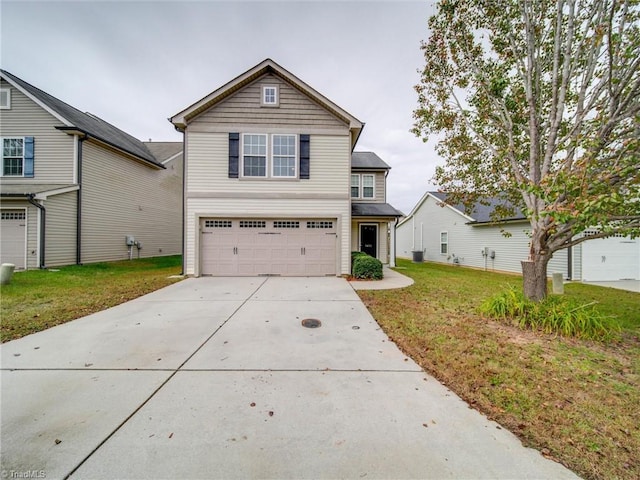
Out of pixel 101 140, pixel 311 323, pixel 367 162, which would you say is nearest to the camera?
pixel 311 323

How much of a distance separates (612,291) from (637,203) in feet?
21.8

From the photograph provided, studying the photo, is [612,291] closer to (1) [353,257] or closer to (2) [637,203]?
(2) [637,203]

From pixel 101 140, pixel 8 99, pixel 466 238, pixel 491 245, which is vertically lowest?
pixel 491 245

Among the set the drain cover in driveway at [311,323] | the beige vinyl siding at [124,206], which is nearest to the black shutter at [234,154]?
the drain cover in driveway at [311,323]

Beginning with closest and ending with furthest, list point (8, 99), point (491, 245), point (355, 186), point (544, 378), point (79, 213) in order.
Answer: point (544, 378) → point (8, 99) → point (79, 213) → point (491, 245) → point (355, 186)

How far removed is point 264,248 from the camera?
9.91m

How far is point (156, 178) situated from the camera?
55.9ft

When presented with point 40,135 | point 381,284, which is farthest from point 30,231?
point 381,284

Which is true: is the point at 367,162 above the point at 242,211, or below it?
above

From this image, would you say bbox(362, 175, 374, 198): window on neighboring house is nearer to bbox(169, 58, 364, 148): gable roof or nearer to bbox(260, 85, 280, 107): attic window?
bbox(169, 58, 364, 148): gable roof

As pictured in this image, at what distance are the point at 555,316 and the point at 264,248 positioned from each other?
8.37 meters

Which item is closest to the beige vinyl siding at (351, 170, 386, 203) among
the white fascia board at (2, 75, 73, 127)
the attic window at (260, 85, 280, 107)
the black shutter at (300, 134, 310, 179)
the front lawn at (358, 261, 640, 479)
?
the black shutter at (300, 134, 310, 179)

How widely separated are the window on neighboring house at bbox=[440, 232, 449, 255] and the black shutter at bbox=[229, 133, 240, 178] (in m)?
14.7

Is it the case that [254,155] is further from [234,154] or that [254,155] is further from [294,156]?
[294,156]
